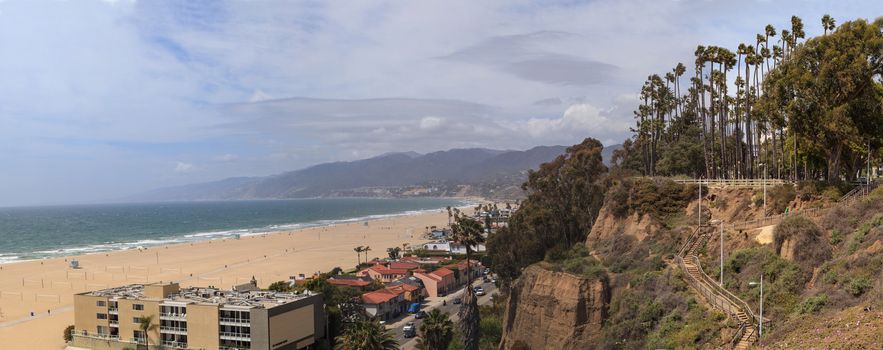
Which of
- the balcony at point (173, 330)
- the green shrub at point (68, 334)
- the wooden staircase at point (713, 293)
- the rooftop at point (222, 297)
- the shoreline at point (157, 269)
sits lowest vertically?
the shoreline at point (157, 269)

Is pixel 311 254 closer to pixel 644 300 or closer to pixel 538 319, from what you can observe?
pixel 538 319

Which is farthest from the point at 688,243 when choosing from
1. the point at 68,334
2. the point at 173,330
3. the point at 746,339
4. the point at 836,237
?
the point at 68,334

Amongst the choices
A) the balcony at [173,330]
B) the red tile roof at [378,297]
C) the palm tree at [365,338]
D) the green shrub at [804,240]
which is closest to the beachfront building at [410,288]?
the red tile roof at [378,297]

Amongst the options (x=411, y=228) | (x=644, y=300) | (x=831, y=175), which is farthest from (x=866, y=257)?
(x=411, y=228)

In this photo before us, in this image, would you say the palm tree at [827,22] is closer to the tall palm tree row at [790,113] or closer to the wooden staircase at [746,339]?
the tall palm tree row at [790,113]

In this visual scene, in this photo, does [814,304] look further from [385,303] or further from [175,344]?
[385,303]

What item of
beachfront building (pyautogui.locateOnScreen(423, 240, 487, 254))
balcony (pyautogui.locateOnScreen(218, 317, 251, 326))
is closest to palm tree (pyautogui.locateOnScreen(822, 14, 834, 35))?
balcony (pyautogui.locateOnScreen(218, 317, 251, 326))

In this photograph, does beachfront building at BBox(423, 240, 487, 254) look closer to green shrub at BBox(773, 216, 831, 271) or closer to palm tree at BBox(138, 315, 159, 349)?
palm tree at BBox(138, 315, 159, 349)
